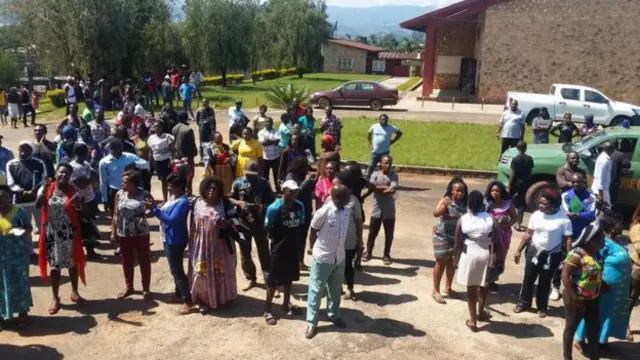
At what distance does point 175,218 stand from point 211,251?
494 millimetres

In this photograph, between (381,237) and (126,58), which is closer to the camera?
(381,237)

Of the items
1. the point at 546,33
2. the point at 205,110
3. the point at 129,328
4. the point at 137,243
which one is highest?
the point at 546,33

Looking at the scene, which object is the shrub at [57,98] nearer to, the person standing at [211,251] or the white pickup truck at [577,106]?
the white pickup truck at [577,106]

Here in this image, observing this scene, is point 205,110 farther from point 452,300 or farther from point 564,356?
point 564,356

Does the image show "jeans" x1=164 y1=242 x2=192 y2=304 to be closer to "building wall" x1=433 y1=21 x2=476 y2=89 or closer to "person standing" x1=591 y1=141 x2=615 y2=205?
"person standing" x1=591 y1=141 x2=615 y2=205

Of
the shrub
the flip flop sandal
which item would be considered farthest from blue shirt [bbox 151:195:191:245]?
the shrub

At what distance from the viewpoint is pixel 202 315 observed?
618cm

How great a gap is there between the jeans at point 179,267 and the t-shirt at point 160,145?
3.77 m

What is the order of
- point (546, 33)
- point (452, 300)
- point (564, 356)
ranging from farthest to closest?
point (546, 33) → point (452, 300) → point (564, 356)

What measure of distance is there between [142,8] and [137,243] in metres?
25.3

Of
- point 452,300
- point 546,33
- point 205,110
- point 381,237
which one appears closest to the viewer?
point 452,300

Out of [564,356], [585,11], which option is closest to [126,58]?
[585,11]

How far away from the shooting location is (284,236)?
5.82 metres

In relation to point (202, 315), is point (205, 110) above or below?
above
